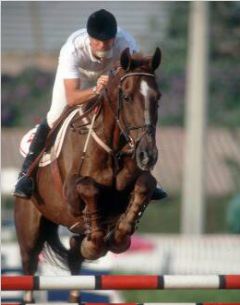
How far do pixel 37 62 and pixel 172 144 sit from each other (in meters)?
3.03

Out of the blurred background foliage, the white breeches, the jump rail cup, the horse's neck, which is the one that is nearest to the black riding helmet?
the horse's neck

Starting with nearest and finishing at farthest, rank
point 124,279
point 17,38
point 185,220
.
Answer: point 124,279 < point 185,220 < point 17,38

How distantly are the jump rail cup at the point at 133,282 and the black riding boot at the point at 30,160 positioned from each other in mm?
1472

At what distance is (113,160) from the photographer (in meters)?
8.06

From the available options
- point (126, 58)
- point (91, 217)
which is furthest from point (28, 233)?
point (126, 58)

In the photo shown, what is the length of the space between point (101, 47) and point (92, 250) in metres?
1.21

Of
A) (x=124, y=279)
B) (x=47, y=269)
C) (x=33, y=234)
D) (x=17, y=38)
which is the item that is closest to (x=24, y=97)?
(x=17, y=38)

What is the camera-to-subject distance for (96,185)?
26.4 ft

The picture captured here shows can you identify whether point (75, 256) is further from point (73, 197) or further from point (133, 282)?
point (133, 282)

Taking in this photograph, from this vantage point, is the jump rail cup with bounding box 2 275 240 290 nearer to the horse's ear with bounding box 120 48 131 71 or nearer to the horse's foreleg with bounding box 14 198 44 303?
the horse's ear with bounding box 120 48 131 71

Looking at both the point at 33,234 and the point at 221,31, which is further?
the point at 221,31

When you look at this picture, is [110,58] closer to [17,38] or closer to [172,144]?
[17,38]

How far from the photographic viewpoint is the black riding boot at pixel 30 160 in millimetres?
8867

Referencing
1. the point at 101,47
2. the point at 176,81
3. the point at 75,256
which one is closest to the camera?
the point at 101,47
